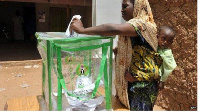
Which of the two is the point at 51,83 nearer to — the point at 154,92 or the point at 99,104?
the point at 99,104

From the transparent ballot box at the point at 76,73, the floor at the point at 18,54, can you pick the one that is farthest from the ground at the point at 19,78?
the transparent ballot box at the point at 76,73

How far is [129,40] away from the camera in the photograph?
1711 mm

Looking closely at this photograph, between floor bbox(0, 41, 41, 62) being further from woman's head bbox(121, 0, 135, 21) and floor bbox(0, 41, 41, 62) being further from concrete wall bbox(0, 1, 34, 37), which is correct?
woman's head bbox(121, 0, 135, 21)

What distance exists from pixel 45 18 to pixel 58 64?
8.26 meters

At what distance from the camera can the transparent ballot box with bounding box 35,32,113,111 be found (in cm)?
159

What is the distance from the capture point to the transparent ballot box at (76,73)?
1586 millimetres

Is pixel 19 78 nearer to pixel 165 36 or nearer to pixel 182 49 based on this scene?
pixel 182 49

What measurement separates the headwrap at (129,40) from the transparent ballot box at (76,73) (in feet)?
0.40

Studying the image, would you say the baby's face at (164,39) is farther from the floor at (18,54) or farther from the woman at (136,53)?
the floor at (18,54)

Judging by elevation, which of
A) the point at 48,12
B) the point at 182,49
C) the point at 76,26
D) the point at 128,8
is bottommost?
the point at 182,49

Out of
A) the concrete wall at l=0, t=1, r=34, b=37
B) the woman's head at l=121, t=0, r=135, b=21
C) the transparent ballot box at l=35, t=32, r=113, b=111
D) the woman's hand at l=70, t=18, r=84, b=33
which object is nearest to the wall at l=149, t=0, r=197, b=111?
the woman's head at l=121, t=0, r=135, b=21

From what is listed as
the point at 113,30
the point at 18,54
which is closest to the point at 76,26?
the point at 113,30

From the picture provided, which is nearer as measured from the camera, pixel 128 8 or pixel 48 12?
pixel 128 8

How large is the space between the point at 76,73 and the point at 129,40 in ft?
1.74
